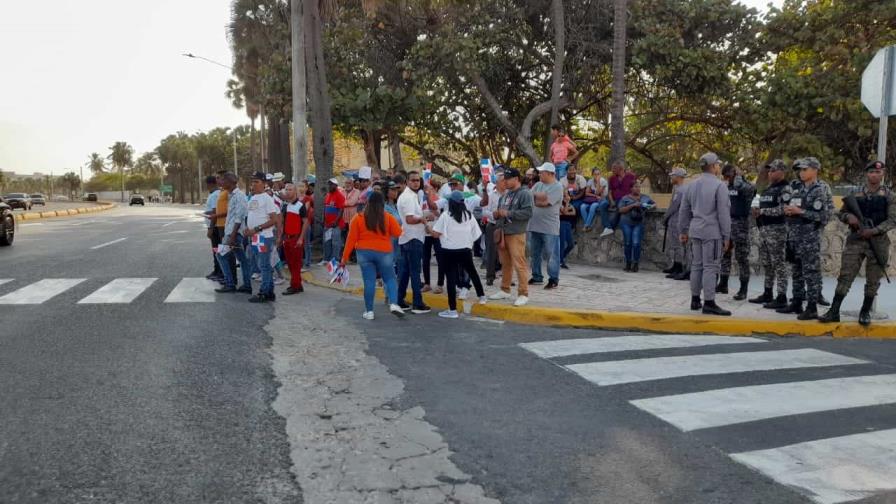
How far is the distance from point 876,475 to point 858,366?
2774mm

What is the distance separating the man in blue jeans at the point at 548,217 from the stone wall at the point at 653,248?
3.11 meters

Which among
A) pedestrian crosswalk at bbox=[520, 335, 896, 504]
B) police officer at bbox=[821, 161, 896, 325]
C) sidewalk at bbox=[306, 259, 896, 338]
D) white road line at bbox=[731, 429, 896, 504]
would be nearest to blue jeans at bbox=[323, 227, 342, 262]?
sidewalk at bbox=[306, 259, 896, 338]

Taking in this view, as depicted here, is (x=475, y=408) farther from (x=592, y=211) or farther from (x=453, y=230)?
(x=592, y=211)

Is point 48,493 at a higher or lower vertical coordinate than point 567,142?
lower

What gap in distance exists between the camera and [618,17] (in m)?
15.5

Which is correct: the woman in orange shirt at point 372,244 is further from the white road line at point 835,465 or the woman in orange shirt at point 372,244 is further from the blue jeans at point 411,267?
the white road line at point 835,465

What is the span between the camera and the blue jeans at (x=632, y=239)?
12.1 meters

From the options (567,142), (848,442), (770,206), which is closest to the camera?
(848,442)

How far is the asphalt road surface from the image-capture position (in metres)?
3.51

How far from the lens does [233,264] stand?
33.6 ft

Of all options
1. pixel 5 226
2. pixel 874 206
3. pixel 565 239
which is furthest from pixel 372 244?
pixel 5 226

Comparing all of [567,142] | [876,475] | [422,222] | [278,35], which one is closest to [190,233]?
[278,35]

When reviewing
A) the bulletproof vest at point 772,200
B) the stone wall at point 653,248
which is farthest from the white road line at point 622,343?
the stone wall at point 653,248

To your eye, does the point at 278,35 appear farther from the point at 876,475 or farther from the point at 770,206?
the point at 876,475
